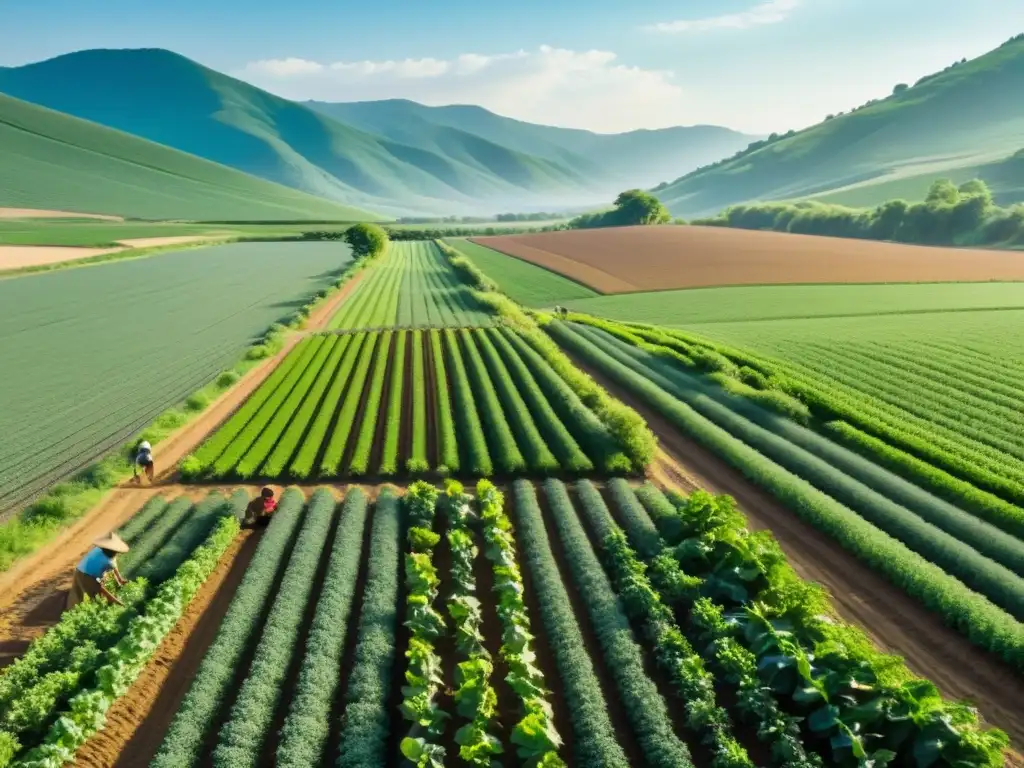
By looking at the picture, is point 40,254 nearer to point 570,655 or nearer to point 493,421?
point 493,421

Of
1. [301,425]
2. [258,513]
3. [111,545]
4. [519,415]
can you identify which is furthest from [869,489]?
[111,545]

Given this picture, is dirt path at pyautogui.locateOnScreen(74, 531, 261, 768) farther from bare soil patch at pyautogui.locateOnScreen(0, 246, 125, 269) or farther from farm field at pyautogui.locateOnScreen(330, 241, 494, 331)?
bare soil patch at pyautogui.locateOnScreen(0, 246, 125, 269)

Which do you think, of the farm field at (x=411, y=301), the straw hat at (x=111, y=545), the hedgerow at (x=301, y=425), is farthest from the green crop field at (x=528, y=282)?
the straw hat at (x=111, y=545)

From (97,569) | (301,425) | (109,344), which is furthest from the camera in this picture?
(109,344)

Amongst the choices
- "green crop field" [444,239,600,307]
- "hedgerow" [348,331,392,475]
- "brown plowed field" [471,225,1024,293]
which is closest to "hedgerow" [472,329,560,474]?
"hedgerow" [348,331,392,475]

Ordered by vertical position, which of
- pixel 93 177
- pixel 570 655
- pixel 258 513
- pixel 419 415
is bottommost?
pixel 570 655

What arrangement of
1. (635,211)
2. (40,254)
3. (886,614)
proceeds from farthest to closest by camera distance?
(635,211), (40,254), (886,614)

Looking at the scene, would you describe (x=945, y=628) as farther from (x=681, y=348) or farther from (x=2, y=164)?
(x=2, y=164)
